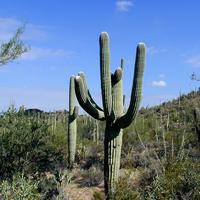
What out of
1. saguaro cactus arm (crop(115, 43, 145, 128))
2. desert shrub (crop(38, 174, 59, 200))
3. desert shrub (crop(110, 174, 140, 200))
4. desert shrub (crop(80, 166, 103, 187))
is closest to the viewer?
desert shrub (crop(110, 174, 140, 200))

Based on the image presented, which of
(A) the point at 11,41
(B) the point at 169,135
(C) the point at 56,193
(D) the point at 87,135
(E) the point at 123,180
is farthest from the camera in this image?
(D) the point at 87,135

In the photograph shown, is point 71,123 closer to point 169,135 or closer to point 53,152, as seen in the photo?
point 53,152

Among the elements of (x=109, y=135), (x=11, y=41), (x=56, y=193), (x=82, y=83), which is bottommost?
(x=56, y=193)

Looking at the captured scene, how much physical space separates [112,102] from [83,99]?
2.25ft

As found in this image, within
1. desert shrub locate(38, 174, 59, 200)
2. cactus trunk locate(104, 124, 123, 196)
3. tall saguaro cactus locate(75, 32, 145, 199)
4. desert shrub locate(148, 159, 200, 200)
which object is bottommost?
desert shrub locate(38, 174, 59, 200)

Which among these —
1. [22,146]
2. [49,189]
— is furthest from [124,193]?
[22,146]

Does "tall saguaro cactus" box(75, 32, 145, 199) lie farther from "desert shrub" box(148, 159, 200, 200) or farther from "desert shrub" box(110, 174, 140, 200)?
"desert shrub" box(148, 159, 200, 200)

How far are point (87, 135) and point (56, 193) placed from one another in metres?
17.7

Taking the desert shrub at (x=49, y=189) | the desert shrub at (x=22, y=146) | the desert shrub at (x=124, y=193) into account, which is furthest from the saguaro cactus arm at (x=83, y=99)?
the desert shrub at (x=22, y=146)

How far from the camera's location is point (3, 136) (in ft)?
56.1

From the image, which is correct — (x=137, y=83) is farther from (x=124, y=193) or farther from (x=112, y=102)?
(x=124, y=193)

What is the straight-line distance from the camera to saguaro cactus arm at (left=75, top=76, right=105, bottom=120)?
476 inches

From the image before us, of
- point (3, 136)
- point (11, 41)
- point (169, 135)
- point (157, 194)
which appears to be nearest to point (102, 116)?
point (157, 194)

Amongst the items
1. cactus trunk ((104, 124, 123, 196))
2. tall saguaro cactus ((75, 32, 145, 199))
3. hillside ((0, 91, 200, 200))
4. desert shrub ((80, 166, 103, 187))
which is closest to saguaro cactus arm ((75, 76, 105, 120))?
tall saguaro cactus ((75, 32, 145, 199))
